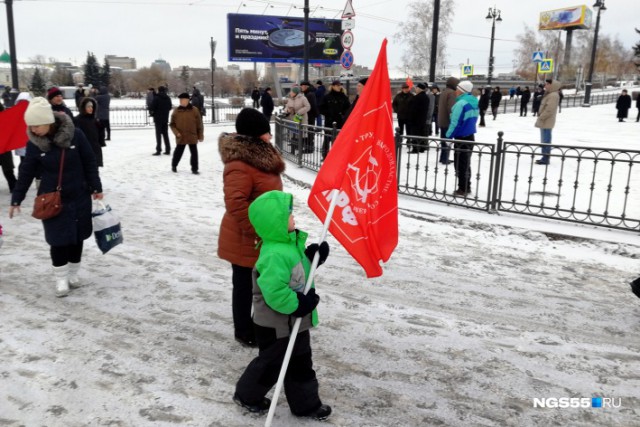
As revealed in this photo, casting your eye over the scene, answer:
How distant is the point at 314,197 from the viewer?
10.4 ft

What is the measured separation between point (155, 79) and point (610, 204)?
100 m

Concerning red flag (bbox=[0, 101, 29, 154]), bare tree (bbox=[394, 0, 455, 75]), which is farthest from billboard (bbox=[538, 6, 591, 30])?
red flag (bbox=[0, 101, 29, 154])

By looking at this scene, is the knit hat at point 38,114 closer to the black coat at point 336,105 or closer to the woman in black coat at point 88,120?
the woman in black coat at point 88,120

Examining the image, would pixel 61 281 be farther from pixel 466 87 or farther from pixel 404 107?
pixel 404 107

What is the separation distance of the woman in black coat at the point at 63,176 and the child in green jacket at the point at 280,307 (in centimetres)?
252

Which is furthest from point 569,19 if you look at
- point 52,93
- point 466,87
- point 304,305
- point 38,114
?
point 304,305

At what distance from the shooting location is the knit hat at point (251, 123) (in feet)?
11.8

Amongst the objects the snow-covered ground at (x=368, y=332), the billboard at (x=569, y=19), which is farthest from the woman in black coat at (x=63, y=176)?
the billboard at (x=569, y=19)

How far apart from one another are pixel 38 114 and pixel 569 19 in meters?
73.4

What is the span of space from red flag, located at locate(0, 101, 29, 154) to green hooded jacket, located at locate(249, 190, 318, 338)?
5.92 m

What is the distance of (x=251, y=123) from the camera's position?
3586 millimetres

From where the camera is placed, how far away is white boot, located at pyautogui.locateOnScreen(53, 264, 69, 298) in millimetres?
4969

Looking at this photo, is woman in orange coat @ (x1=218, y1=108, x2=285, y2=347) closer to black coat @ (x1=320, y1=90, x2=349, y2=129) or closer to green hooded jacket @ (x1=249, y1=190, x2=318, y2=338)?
green hooded jacket @ (x1=249, y1=190, x2=318, y2=338)

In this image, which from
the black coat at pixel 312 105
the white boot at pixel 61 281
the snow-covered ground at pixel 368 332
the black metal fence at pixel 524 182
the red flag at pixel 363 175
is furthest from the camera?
the black coat at pixel 312 105
